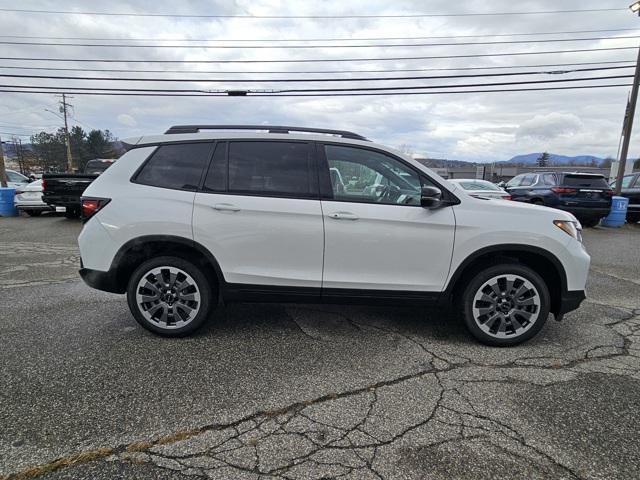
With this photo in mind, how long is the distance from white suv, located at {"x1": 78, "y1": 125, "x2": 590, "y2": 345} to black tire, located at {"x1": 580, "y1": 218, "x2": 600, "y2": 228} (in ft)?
34.3

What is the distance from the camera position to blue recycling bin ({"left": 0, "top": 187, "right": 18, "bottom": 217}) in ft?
46.8

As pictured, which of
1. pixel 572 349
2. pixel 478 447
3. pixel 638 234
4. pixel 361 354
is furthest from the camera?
pixel 638 234

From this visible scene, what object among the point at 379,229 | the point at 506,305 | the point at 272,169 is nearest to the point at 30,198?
the point at 272,169

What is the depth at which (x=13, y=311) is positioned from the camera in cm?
451

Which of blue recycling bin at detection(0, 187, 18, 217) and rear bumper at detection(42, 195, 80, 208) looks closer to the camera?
rear bumper at detection(42, 195, 80, 208)

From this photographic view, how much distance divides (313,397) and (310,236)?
133 centimetres

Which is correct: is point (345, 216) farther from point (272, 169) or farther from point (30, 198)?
point (30, 198)

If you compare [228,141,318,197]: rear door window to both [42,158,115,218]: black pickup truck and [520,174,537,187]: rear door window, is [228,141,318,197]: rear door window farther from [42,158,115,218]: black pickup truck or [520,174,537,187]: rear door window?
[520,174,537,187]: rear door window

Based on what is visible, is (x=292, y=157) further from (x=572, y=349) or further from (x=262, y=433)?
(x=572, y=349)

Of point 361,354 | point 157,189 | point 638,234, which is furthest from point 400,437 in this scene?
point 638,234

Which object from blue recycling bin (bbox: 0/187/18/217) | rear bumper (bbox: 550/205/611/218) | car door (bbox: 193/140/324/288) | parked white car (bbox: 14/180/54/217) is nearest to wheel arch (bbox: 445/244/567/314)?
car door (bbox: 193/140/324/288)

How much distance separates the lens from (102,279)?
12.2ft

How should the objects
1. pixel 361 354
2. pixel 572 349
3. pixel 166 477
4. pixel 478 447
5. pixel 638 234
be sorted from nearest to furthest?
pixel 166 477 → pixel 478 447 → pixel 361 354 → pixel 572 349 → pixel 638 234

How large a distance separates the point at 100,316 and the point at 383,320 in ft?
10.0
